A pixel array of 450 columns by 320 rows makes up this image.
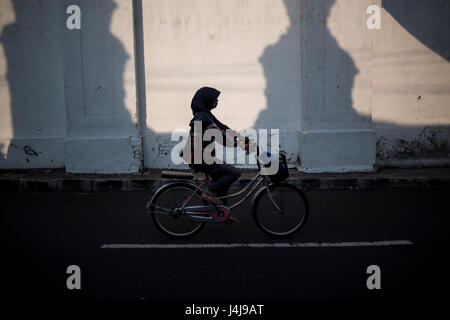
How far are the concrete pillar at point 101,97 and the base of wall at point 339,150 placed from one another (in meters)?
3.68

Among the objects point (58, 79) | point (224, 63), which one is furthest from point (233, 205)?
point (58, 79)

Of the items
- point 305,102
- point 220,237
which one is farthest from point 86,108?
point 220,237

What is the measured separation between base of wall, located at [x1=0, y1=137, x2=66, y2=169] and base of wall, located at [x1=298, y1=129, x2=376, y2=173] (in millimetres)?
5572

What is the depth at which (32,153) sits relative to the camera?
9.62 meters

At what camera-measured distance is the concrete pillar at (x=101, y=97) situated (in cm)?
887

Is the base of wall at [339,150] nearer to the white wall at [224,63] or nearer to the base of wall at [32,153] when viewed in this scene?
the white wall at [224,63]

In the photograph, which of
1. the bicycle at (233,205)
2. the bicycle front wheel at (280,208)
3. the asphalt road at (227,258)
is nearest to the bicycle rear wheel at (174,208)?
the bicycle at (233,205)

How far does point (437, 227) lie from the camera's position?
5227mm

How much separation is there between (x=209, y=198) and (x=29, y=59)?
687cm

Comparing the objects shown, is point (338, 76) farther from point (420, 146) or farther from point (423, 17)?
point (420, 146)

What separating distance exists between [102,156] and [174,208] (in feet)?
14.8

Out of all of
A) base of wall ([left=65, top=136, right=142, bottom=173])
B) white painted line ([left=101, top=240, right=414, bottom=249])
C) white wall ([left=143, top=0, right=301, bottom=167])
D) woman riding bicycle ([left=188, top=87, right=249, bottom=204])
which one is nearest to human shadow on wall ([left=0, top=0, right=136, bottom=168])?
base of wall ([left=65, top=136, right=142, bottom=173])

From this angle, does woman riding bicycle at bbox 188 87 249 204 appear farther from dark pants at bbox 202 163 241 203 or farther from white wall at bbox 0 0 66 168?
white wall at bbox 0 0 66 168
